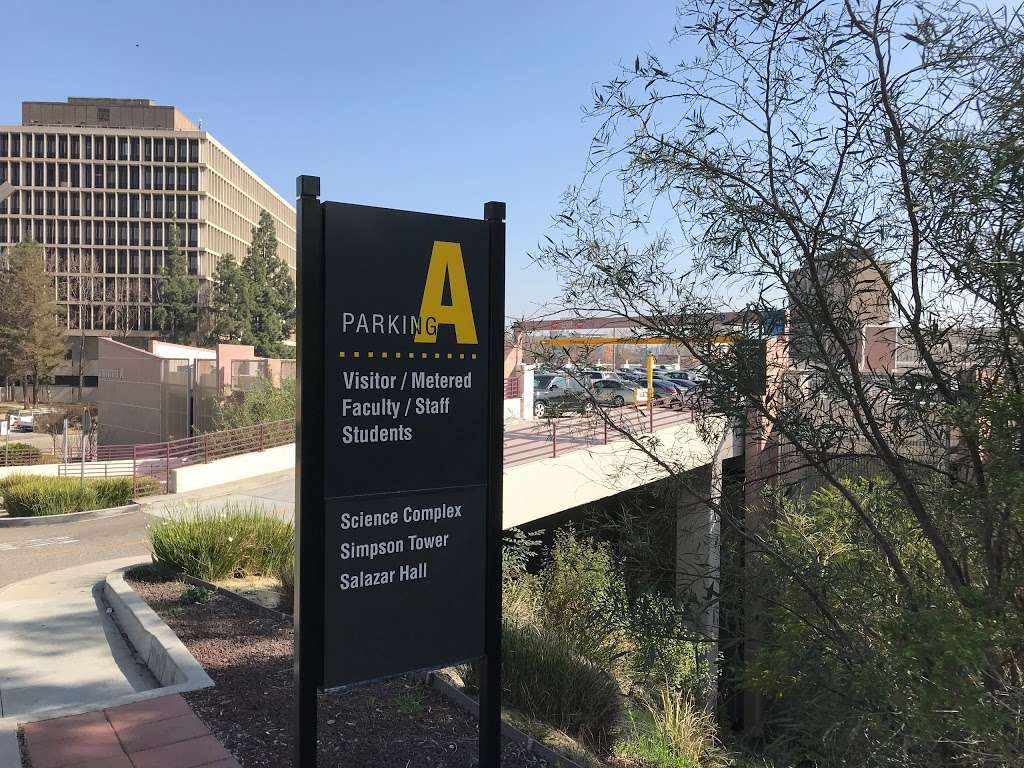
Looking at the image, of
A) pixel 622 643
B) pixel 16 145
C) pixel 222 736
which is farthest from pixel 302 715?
pixel 16 145

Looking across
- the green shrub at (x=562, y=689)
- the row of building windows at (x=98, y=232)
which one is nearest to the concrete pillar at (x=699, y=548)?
the green shrub at (x=562, y=689)

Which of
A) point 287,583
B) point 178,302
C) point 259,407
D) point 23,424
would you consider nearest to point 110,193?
point 178,302

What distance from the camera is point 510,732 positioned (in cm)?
470

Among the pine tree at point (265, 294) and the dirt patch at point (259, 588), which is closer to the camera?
the dirt patch at point (259, 588)

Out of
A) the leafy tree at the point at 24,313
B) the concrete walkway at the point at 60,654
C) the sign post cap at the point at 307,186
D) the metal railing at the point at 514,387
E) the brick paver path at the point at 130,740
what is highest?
the leafy tree at the point at 24,313

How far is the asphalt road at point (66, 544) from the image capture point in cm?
1091

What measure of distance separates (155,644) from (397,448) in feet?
12.5

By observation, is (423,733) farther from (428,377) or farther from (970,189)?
(970,189)

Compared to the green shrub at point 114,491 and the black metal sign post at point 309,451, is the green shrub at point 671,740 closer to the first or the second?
the black metal sign post at point 309,451

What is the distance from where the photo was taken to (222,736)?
445 centimetres

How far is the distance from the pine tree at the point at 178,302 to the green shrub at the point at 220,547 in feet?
224

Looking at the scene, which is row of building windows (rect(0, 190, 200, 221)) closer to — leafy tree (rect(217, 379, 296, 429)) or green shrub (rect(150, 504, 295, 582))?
leafy tree (rect(217, 379, 296, 429))

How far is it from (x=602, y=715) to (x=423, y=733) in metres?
1.33

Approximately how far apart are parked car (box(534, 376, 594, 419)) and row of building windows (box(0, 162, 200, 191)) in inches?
3647
